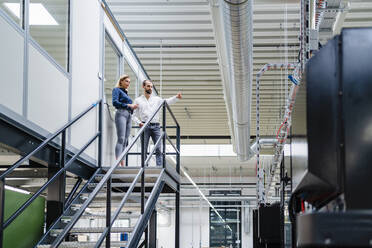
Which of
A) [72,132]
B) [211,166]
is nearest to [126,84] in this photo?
[72,132]

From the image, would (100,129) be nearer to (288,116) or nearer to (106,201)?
(288,116)

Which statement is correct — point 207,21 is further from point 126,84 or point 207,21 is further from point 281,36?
point 126,84

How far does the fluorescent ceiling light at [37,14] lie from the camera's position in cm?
485

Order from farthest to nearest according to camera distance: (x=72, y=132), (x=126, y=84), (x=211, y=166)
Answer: (x=211, y=166), (x=126, y=84), (x=72, y=132)

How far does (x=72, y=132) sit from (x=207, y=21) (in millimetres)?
4359

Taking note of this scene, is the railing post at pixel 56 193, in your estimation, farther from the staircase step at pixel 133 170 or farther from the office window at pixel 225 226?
the office window at pixel 225 226

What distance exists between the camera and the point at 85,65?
661 centimetres

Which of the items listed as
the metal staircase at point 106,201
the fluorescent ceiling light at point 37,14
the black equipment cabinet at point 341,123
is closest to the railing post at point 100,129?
the metal staircase at point 106,201

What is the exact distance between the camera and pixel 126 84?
734 cm

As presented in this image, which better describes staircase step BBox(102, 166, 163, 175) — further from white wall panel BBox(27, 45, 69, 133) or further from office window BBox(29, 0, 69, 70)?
office window BBox(29, 0, 69, 70)

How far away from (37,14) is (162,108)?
3064mm

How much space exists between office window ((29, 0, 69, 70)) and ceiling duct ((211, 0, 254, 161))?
1772 millimetres

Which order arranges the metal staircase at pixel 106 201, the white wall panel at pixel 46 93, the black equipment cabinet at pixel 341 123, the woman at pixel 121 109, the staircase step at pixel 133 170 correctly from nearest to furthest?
the black equipment cabinet at pixel 341 123 → the metal staircase at pixel 106 201 → the white wall panel at pixel 46 93 → the staircase step at pixel 133 170 → the woman at pixel 121 109

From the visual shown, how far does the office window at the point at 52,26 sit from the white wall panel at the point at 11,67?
1.55ft
